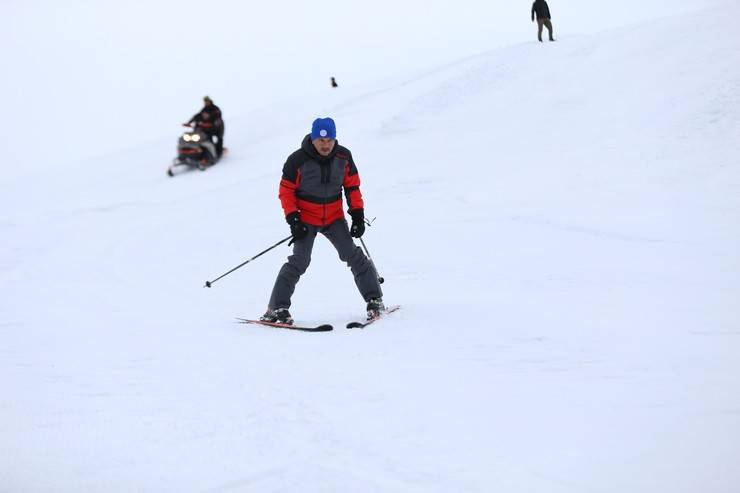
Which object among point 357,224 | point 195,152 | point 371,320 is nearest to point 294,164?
point 357,224

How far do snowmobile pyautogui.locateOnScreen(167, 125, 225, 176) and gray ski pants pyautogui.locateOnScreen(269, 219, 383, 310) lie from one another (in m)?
11.1

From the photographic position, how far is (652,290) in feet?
20.5

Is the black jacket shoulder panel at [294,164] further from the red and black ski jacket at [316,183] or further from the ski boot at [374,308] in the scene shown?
the ski boot at [374,308]

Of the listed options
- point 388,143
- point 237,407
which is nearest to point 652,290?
point 237,407

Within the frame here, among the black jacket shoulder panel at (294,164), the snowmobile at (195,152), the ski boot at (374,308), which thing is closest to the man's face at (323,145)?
the black jacket shoulder panel at (294,164)

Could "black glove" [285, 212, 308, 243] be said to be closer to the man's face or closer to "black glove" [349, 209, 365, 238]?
"black glove" [349, 209, 365, 238]

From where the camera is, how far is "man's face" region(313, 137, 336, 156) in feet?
18.9

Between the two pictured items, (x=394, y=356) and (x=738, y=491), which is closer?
(x=738, y=491)

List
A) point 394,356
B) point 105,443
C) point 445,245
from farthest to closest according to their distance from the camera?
point 445,245
point 394,356
point 105,443

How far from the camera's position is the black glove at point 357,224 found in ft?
20.0

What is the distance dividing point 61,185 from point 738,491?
1612cm

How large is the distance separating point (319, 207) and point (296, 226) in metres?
0.28

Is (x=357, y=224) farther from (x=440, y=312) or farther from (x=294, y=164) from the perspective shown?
(x=440, y=312)

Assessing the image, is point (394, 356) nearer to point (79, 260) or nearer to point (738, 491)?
point (738, 491)
